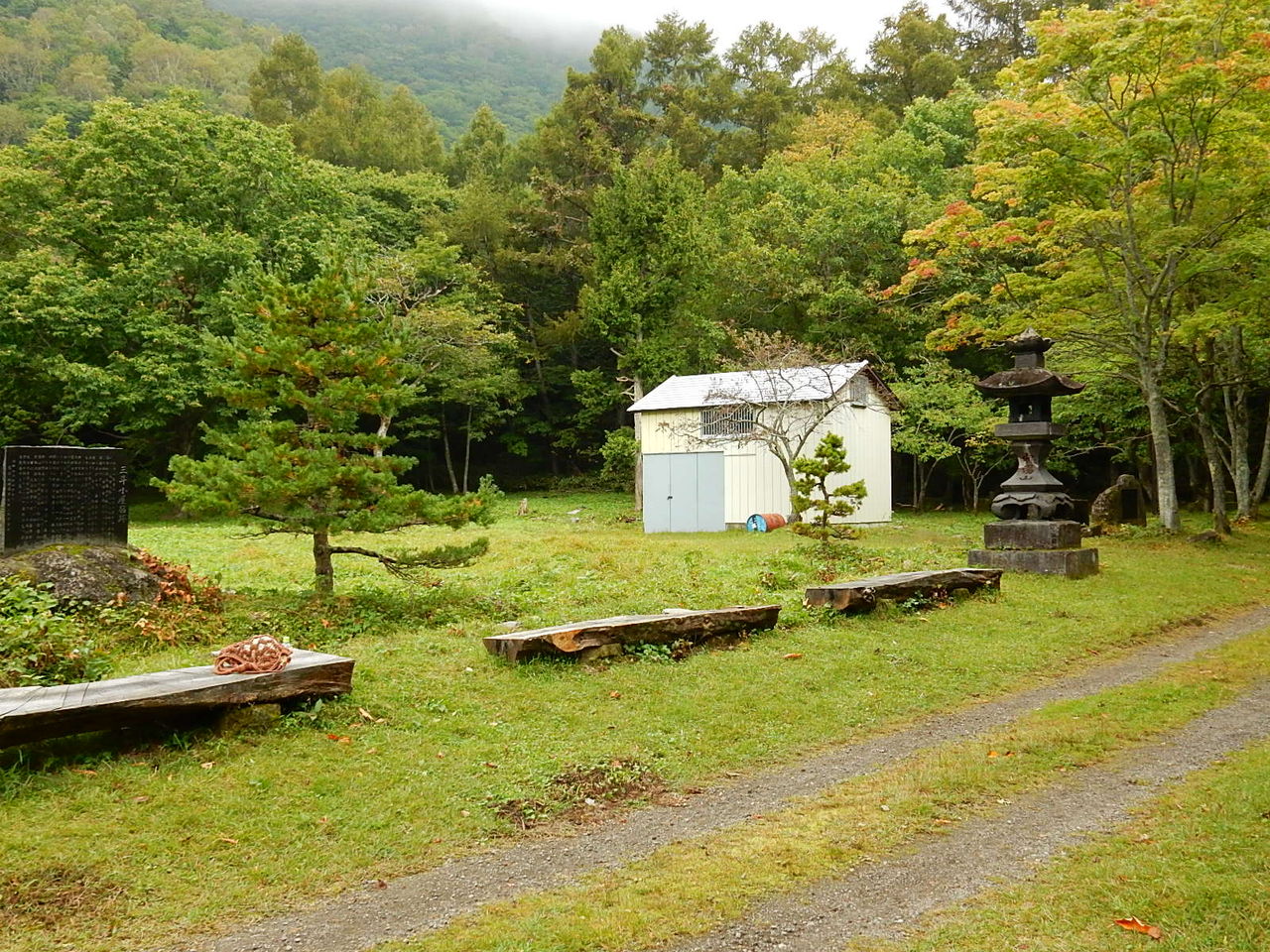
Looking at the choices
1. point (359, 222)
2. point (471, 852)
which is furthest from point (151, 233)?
point (471, 852)

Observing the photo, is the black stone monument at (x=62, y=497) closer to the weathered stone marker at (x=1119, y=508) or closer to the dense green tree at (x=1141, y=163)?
the dense green tree at (x=1141, y=163)

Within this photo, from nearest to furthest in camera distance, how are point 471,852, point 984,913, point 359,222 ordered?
point 984,913
point 471,852
point 359,222

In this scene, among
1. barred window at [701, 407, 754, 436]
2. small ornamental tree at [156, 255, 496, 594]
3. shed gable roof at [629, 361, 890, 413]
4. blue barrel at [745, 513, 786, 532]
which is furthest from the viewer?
barred window at [701, 407, 754, 436]

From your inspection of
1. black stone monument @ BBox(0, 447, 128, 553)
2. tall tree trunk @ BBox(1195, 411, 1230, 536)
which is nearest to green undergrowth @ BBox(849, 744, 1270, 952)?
black stone monument @ BBox(0, 447, 128, 553)

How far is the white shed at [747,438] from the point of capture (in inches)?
963

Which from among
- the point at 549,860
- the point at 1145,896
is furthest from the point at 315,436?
the point at 1145,896

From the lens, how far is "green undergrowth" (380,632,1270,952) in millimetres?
4016

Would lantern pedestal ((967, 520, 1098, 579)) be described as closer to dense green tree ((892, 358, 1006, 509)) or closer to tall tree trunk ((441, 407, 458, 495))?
dense green tree ((892, 358, 1006, 509))

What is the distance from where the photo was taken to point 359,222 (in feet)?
111

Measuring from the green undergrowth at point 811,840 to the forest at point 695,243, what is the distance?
21.1ft

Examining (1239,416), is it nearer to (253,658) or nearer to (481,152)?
(253,658)

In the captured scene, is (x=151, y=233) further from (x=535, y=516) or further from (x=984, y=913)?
(x=984, y=913)

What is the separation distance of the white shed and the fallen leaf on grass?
784 inches

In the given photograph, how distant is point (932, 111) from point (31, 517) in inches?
1300
